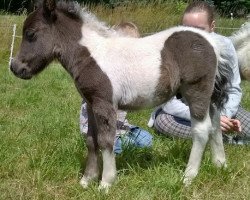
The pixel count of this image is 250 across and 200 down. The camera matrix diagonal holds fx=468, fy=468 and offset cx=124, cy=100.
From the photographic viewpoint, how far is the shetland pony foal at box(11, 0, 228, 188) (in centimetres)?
315

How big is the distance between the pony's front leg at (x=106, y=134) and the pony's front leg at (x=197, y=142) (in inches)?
21.9

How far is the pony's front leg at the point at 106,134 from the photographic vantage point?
10.2 ft

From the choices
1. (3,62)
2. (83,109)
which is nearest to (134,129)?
(83,109)

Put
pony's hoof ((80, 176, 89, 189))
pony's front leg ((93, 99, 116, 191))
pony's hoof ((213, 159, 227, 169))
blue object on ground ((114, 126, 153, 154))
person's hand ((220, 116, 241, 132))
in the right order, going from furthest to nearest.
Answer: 1. person's hand ((220, 116, 241, 132))
2. blue object on ground ((114, 126, 153, 154))
3. pony's hoof ((213, 159, 227, 169))
4. pony's hoof ((80, 176, 89, 189))
5. pony's front leg ((93, 99, 116, 191))

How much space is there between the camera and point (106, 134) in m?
3.15

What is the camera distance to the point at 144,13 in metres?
13.1

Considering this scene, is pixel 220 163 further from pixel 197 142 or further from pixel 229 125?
pixel 229 125

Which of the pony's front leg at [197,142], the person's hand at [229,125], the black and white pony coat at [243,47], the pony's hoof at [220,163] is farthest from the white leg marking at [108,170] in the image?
the black and white pony coat at [243,47]

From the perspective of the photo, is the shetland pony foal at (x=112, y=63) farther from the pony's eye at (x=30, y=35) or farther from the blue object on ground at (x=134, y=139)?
the blue object on ground at (x=134, y=139)

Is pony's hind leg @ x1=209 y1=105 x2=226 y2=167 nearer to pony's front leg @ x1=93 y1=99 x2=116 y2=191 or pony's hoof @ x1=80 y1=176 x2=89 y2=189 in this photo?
pony's front leg @ x1=93 y1=99 x2=116 y2=191

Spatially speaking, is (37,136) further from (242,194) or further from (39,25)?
(242,194)

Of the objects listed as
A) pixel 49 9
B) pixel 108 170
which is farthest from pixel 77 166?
pixel 49 9

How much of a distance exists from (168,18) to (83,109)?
947 centimetres

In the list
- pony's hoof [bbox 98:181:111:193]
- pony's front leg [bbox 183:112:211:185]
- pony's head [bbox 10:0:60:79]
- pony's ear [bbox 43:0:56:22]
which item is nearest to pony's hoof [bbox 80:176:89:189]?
pony's hoof [bbox 98:181:111:193]
